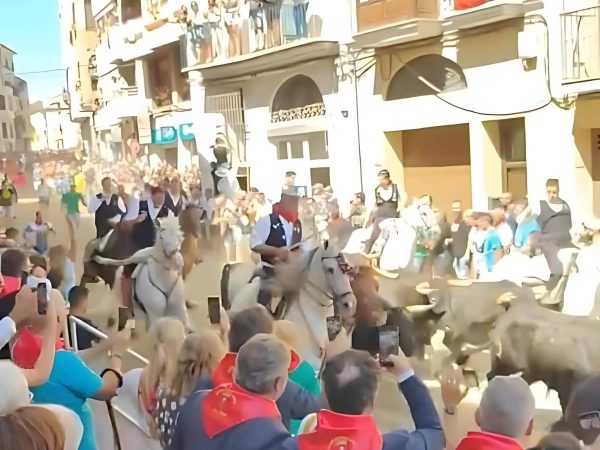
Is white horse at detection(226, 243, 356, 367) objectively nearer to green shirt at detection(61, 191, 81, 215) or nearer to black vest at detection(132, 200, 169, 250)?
black vest at detection(132, 200, 169, 250)

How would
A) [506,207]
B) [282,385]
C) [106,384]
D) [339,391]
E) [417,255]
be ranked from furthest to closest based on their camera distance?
1. [106,384]
2. [282,385]
3. [339,391]
4. [417,255]
5. [506,207]

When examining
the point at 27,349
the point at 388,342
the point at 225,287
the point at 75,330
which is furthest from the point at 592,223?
the point at 75,330

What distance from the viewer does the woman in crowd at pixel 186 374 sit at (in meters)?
2.33

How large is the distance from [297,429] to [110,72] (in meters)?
1.26

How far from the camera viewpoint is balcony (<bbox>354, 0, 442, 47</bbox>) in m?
1.62

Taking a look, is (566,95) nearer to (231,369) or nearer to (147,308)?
(231,369)

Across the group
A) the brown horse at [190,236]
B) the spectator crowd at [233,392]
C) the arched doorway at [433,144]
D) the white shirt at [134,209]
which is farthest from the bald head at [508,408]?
the white shirt at [134,209]

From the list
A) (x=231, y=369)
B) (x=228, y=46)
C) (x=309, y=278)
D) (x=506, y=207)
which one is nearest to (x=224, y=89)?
(x=228, y=46)

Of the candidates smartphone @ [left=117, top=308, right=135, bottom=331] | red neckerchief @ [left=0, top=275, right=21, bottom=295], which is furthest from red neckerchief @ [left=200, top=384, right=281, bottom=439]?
red neckerchief @ [left=0, top=275, right=21, bottom=295]

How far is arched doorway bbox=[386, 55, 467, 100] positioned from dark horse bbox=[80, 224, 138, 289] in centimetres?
127

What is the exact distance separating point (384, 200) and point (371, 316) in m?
0.28

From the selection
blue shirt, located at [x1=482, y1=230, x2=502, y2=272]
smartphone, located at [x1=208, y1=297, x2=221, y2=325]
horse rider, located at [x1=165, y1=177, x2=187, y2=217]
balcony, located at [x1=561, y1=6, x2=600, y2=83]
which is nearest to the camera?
balcony, located at [x1=561, y1=6, x2=600, y2=83]

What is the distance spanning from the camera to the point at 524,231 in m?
1.62

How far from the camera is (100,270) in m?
2.86
